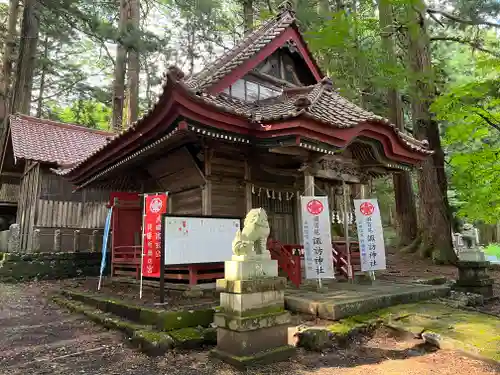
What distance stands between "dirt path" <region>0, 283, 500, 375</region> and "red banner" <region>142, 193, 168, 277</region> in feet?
4.32

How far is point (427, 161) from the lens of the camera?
1456cm

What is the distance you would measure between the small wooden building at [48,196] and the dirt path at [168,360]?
27.8ft

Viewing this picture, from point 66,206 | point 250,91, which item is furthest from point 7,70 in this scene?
point 250,91

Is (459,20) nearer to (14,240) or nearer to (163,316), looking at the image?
(163,316)

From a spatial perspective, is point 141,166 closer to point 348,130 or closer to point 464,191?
point 348,130

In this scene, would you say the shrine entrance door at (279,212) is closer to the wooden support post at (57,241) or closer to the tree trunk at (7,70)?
the wooden support post at (57,241)

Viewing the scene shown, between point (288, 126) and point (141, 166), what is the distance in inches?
216

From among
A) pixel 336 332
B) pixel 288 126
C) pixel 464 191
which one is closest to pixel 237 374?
pixel 336 332

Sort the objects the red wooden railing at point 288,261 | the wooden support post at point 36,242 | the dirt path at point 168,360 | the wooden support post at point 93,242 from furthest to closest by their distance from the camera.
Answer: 1. the wooden support post at point 93,242
2. the wooden support post at point 36,242
3. the red wooden railing at point 288,261
4. the dirt path at point 168,360

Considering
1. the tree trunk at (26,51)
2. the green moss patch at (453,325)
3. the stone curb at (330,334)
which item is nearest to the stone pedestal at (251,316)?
the stone curb at (330,334)

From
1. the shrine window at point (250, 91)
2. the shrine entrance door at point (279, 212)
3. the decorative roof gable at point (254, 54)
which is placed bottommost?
the shrine entrance door at point (279, 212)

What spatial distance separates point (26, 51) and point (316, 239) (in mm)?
17129

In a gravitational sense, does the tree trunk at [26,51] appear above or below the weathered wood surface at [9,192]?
above

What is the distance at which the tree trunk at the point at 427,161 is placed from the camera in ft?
45.9
